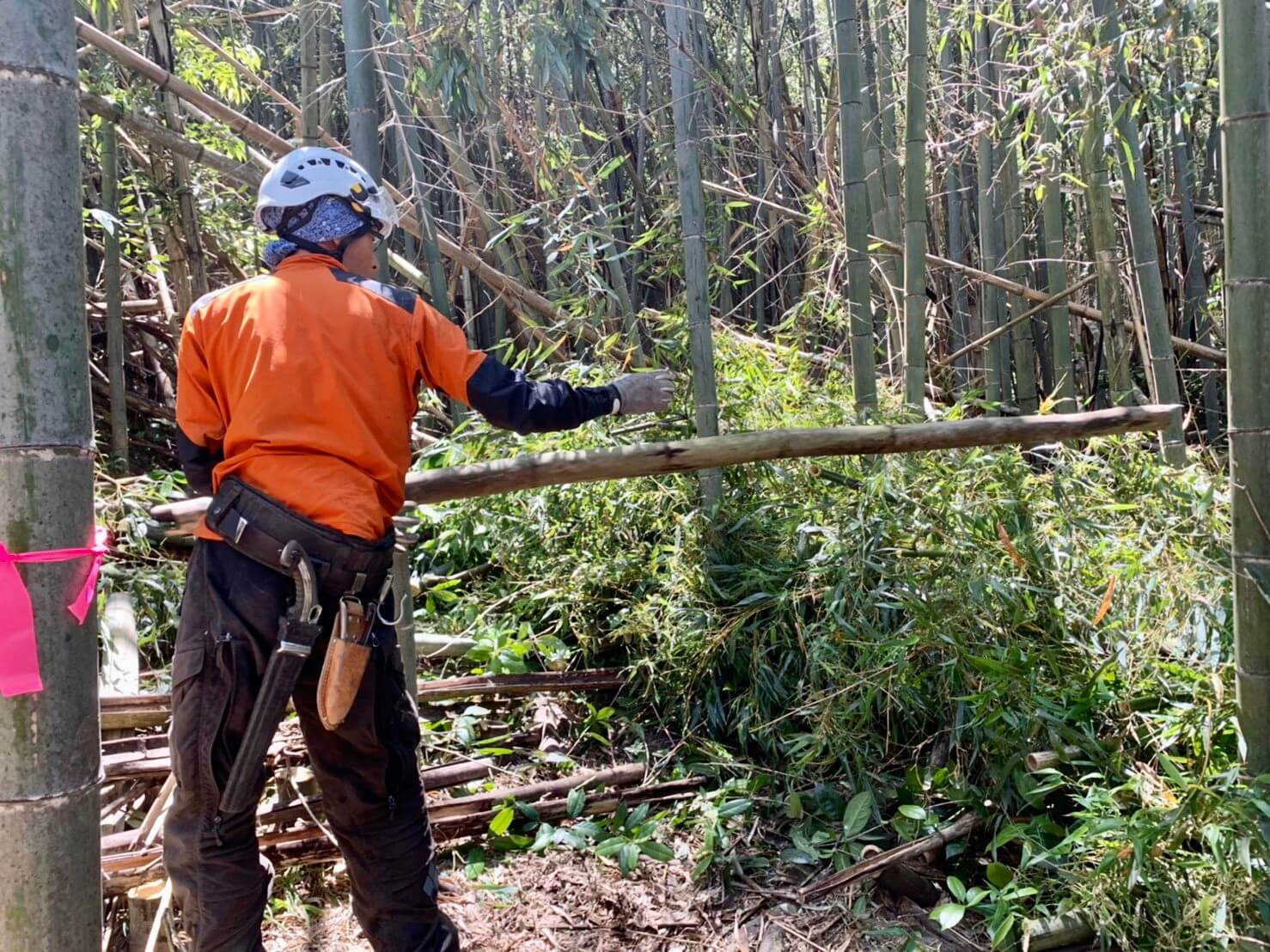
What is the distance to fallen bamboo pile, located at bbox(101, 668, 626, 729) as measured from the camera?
10.9 feet

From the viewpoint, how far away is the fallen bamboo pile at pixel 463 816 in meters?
2.72

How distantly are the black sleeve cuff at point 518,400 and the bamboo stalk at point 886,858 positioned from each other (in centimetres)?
149

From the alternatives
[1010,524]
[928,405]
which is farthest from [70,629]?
[928,405]

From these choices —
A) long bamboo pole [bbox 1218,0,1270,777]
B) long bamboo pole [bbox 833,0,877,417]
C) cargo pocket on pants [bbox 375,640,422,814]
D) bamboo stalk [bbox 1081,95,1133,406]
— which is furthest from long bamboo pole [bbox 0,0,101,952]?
bamboo stalk [bbox 1081,95,1133,406]

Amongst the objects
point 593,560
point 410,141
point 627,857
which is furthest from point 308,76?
point 627,857

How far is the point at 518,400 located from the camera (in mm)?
2346

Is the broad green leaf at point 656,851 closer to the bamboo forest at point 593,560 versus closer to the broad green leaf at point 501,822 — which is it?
the bamboo forest at point 593,560

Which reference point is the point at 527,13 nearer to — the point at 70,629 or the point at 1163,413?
the point at 1163,413

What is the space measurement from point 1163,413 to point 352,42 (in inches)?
101

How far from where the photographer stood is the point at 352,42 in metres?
3.16

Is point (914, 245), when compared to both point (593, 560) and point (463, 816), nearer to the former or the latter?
point (593, 560)

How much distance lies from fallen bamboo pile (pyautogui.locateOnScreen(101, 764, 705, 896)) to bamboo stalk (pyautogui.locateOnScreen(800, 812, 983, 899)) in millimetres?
611

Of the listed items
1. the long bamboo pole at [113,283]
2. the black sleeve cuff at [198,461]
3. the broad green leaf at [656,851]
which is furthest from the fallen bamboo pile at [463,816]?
the long bamboo pole at [113,283]

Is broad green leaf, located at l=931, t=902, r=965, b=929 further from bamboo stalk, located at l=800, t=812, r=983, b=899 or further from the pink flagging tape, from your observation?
the pink flagging tape
